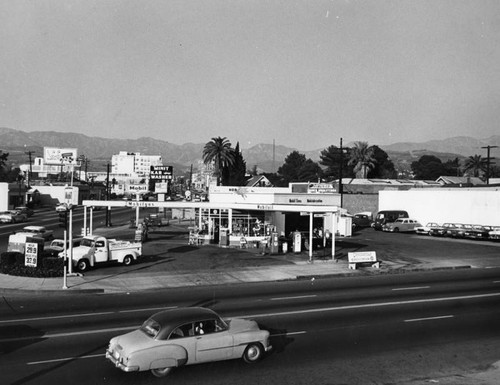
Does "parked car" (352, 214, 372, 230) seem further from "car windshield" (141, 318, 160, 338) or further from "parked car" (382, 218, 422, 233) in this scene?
"car windshield" (141, 318, 160, 338)

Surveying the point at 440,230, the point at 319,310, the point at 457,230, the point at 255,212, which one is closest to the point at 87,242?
the point at 319,310

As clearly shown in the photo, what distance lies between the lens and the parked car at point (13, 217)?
204 feet

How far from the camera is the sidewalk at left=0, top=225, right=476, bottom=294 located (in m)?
23.4

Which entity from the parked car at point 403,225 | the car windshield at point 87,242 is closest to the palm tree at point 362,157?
the parked car at point 403,225

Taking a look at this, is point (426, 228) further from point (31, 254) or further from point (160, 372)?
point (160, 372)

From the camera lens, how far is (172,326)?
1155 cm

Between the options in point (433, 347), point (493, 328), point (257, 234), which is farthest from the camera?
point (257, 234)

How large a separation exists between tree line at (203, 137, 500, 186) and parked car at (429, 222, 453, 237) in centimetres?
2190

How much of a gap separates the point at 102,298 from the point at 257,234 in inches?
826

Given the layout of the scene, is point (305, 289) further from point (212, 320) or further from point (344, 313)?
point (212, 320)

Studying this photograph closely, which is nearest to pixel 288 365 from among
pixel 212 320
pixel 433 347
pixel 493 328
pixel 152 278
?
pixel 212 320

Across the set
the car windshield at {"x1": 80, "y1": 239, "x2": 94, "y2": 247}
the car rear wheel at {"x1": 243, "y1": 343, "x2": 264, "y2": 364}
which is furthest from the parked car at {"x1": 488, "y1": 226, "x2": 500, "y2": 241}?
the car rear wheel at {"x1": 243, "y1": 343, "x2": 264, "y2": 364}

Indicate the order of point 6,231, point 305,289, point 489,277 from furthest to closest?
point 6,231 < point 489,277 < point 305,289

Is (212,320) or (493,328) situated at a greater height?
(212,320)
